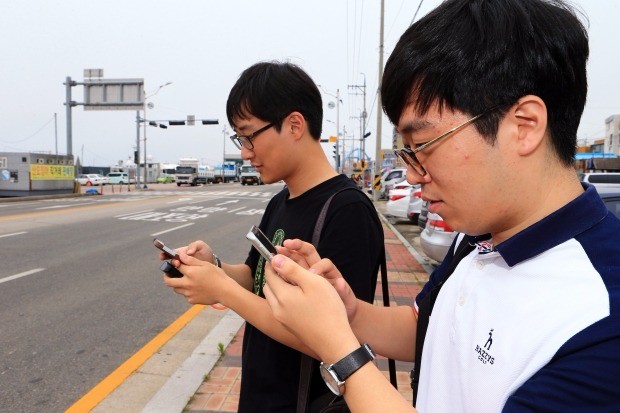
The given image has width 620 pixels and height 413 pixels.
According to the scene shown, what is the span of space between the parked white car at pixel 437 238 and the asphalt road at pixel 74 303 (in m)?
3.31

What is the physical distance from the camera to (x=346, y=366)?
0.99 m

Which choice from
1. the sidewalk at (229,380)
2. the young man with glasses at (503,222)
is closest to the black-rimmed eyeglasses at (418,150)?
the young man with glasses at (503,222)

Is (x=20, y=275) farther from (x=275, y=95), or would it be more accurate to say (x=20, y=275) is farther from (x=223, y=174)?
(x=223, y=174)

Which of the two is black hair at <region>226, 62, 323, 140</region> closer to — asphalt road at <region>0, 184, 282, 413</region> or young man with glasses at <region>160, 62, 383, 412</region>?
young man with glasses at <region>160, 62, 383, 412</region>

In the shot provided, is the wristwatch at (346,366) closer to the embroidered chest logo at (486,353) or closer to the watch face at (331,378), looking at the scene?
the watch face at (331,378)

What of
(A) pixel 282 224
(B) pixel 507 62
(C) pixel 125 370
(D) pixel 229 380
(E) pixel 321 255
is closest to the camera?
(B) pixel 507 62

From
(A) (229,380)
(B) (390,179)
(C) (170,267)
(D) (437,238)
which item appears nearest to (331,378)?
(C) (170,267)

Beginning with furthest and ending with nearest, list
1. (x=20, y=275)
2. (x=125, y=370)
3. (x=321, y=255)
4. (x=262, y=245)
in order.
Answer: (x=20, y=275) → (x=125, y=370) → (x=321, y=255) → (x=262, y=245)

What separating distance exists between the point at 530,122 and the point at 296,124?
42.3 inches

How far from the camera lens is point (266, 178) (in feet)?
6.63

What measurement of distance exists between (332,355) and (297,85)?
3.96 feet

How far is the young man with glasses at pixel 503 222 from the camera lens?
792 mm

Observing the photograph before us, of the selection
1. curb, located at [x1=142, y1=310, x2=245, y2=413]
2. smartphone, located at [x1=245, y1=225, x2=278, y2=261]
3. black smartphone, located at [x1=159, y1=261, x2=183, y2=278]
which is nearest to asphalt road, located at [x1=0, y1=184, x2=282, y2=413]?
curb, located at [x1=142, y1=310, x2=245, y2=413]

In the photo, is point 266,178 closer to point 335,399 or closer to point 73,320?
point 335,399
